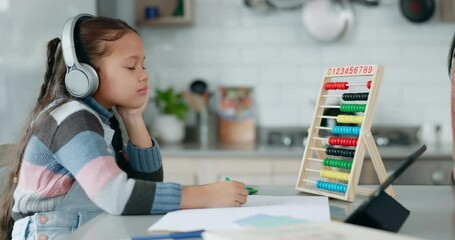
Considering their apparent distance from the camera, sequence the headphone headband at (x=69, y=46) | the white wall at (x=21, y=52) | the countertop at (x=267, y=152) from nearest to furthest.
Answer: the headphone headband at (x=69, y=46) → the white wall at (x=21, y=52) → the countertop at (x=267, y=152)

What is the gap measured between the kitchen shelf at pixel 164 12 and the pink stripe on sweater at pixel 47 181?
2.68 meters

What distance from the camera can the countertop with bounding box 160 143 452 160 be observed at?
3.78m

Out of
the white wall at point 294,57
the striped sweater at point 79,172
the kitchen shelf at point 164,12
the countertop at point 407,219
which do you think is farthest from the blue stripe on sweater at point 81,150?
the white wall at point 294,57

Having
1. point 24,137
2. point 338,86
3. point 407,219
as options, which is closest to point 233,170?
point 338,86

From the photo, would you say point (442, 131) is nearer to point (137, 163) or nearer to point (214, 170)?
point (214, 170)

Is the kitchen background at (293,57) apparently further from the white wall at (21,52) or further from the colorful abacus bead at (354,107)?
the colorful abacus bead at (354,107)

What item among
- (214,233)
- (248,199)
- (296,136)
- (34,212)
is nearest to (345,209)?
(248,199)

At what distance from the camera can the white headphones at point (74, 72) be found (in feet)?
6.00

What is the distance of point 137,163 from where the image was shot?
207 cm

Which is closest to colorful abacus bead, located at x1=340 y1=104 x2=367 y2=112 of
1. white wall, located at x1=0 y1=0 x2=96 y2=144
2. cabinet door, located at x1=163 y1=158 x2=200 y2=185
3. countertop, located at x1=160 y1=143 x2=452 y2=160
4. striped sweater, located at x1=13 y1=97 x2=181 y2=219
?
striped sweater, located at x1=13 y1=97 x2=181 y2=219

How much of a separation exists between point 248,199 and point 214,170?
2139 millimetres

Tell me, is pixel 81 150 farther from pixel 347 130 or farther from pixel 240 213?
pixel 347 130

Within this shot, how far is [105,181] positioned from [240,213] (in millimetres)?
292

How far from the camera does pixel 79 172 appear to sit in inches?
64.0
